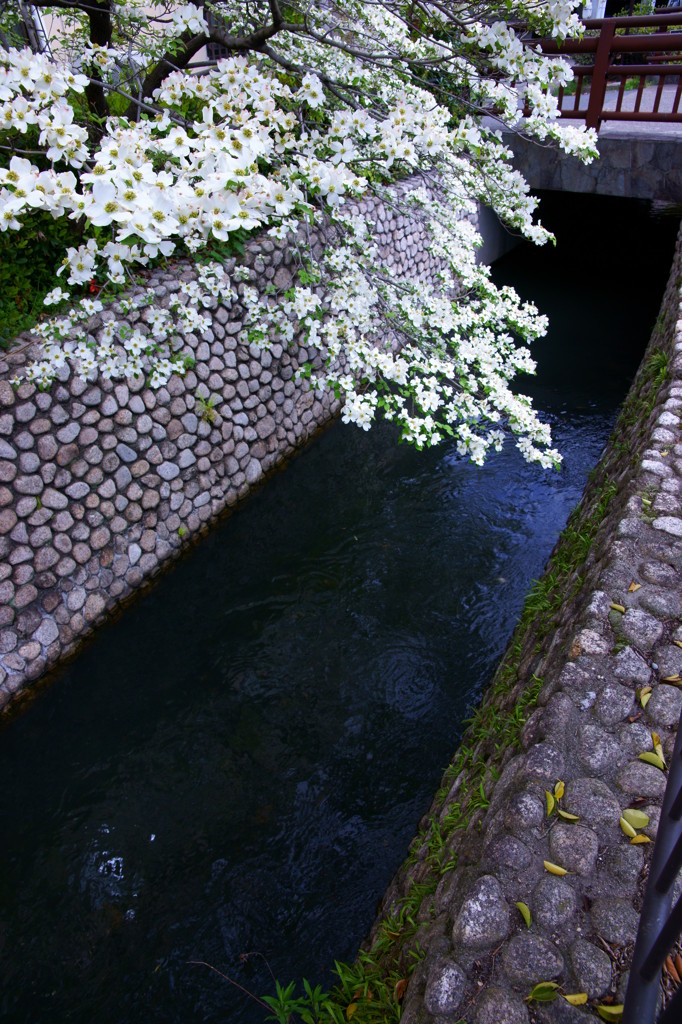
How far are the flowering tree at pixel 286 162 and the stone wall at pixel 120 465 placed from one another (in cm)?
25

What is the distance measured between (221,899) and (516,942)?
6.63 ft

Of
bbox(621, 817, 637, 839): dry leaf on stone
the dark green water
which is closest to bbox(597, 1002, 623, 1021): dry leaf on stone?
bbox(621, 817, 637, 839): dry leaf on stone

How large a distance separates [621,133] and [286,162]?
24.3ft

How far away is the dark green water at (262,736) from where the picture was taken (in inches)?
129

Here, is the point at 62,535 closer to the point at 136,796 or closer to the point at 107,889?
the point at 136,796

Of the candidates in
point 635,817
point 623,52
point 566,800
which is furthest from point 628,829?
point 623,52

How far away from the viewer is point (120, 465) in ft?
16.4

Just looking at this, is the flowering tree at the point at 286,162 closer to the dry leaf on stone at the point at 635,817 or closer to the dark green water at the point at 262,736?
the dark green water at the point at 262,736

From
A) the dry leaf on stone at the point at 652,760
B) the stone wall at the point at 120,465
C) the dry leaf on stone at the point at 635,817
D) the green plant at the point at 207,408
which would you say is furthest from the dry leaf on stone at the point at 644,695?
the green plant at the point at 207,408

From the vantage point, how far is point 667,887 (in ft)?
3.94

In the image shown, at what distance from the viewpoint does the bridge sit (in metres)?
8.34

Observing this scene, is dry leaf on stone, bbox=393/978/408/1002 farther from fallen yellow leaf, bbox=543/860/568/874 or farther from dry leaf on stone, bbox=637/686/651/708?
dry leaf on stone, bbox=637/686/651/708

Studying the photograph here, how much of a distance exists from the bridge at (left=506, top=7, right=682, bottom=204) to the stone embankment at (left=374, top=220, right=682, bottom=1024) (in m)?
6.85

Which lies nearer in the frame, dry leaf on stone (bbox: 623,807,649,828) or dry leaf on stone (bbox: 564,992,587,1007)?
dry leaf on stone (bbox: 564,992,587,1007)
